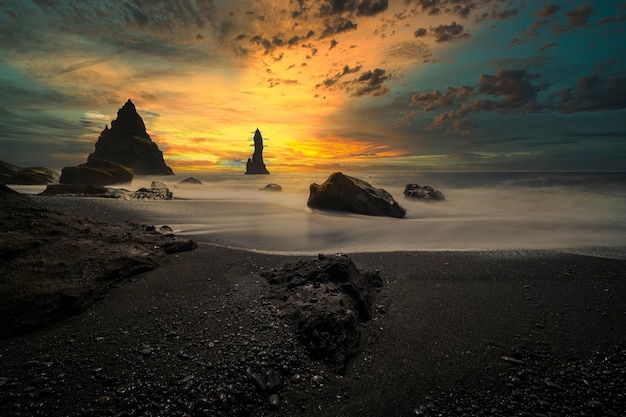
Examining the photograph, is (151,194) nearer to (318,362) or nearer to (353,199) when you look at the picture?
(353,199)

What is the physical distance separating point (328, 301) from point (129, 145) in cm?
11529

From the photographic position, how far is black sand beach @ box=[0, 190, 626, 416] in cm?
274

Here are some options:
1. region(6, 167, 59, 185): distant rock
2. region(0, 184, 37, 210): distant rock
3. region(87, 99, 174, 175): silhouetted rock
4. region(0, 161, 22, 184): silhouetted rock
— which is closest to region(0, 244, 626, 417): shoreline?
region(0, 184, 37, 210): distant rock

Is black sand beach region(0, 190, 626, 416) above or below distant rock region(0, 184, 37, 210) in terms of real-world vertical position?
below

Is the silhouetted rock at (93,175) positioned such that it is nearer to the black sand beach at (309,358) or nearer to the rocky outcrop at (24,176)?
the rocky outcrop at (24,176)

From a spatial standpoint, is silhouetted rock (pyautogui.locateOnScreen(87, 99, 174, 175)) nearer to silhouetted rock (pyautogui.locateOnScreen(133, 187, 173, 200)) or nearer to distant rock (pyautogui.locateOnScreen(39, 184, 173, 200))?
distant rock (pyautogui.locateOnScreen(39, 184, 173, 200))

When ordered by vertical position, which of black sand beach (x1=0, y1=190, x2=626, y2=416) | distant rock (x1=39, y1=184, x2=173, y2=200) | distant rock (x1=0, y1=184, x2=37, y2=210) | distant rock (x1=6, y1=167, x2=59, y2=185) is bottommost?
black sand beach (x1=0, y1=190, x2=626, y2=416)

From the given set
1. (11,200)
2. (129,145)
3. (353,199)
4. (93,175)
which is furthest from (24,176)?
(129,145)

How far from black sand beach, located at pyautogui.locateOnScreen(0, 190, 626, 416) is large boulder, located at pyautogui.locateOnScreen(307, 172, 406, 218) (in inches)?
312

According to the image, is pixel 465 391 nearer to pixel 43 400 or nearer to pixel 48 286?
pixel 43 400

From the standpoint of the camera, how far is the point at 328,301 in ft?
13.6

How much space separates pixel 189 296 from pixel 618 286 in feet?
28.1

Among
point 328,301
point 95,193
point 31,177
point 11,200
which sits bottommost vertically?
point 328,301

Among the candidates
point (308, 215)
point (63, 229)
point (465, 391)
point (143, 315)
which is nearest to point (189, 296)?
point (143, 315)
